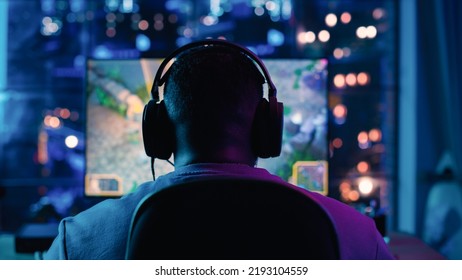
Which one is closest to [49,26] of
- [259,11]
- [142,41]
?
[142,41]

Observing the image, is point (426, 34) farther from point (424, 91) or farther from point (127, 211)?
point (127, 211)

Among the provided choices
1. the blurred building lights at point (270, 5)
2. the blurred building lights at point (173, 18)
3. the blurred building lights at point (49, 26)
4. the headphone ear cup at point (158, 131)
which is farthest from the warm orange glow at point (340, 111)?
the headphone ear cup at point (158, 131)

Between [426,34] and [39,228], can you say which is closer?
[39,228]

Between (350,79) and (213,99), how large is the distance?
206 centimetres

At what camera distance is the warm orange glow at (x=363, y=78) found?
2805mm

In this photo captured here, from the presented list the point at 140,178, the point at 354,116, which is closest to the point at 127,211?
the point at 140,178

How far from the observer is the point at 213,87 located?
91cm

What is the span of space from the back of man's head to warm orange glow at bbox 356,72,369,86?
1.96m

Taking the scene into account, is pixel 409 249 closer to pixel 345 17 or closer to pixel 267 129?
pixel 267 129

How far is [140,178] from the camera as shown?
158 centimetres

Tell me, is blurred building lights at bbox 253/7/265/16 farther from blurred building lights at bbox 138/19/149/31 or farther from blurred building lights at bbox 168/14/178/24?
blurred building lights at bbox 138/19/149/31

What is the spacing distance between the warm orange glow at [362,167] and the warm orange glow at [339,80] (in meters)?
0.45

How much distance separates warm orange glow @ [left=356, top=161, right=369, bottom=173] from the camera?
277 centimetres
